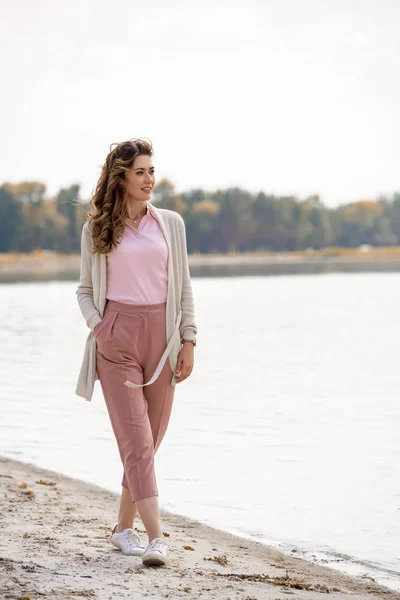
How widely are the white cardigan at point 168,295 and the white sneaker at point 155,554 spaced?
0.72 m

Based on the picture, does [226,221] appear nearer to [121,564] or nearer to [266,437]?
[266,437]

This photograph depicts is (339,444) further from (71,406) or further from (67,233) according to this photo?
(67,233)

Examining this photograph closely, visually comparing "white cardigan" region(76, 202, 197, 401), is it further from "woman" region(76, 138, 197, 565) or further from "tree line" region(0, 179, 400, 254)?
"tree line" region(0, 179, 400, 254)

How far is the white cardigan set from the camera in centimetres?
456

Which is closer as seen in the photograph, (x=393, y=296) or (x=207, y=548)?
(x=207, y=548)

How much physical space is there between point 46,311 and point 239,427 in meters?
20.5

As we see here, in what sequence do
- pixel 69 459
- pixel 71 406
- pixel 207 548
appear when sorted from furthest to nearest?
pixel 71 406
pixel 69 459
pixel 207 548

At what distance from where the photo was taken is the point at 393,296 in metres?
37.1

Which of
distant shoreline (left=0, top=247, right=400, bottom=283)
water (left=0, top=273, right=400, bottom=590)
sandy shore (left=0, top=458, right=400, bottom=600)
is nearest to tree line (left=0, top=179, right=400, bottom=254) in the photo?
distant shoreline (left=0, top=247, right=400, bottom=283)

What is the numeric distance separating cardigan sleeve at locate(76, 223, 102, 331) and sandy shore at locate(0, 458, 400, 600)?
109 cm

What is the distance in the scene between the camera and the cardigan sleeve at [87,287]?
4.58 metres

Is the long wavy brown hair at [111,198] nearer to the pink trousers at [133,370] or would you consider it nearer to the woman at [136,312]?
the woman at [136,312]

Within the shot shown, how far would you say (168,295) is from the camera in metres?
4.56

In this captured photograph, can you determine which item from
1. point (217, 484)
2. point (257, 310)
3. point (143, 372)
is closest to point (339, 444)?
point (217, 484)
